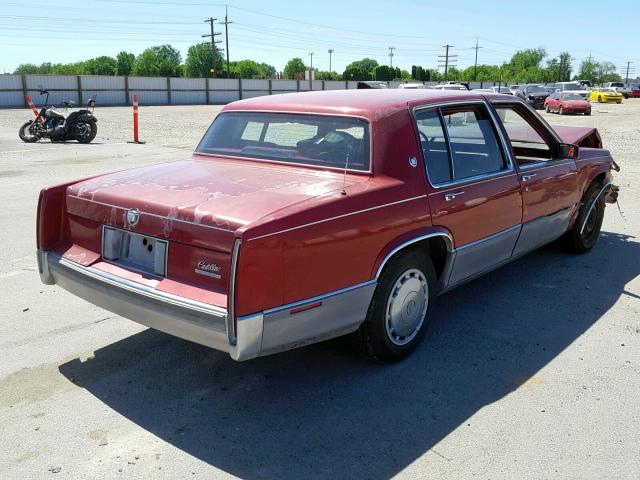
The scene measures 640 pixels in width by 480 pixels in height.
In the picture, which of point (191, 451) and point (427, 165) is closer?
point (191, 451)

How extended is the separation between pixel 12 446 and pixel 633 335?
4.07 m

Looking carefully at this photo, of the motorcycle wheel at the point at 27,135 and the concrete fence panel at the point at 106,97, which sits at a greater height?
the concrete fence panel at the point at 106,97

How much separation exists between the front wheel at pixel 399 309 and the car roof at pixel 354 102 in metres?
0.98

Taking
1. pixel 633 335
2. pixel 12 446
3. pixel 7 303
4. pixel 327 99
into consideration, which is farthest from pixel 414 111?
pixel 7 303

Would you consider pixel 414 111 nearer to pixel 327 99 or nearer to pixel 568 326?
pixel 327 99

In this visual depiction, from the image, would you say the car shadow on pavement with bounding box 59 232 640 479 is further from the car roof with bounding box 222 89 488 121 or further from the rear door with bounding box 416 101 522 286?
the car roof with bounding box 222 89 488 121

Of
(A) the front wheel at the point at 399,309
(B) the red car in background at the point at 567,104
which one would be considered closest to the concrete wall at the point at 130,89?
(B) the red car in background at the point at 567,104

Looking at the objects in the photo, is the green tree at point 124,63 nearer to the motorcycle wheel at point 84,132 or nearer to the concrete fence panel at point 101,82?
the concrete fence panel at point 101,82

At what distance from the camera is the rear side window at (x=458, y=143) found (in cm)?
418

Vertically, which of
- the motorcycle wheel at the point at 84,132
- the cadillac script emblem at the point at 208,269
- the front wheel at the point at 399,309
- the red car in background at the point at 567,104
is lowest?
the front wheel at the point at 399,309

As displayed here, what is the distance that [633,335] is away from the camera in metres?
4.46

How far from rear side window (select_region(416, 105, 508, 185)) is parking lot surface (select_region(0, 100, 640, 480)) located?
1158 mm

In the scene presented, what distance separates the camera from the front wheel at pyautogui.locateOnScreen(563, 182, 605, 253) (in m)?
6.27

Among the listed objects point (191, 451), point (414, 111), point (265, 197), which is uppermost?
point (414, 111)
